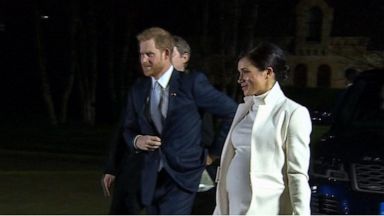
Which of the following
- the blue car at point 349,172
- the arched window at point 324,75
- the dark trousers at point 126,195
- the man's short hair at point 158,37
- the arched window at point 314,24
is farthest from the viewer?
the arched window at point 324,75

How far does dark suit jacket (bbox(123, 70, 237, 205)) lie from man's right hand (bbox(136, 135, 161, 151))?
4 centimetres

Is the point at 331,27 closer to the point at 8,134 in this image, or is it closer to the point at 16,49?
the point at 16,49

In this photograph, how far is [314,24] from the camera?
4900cm

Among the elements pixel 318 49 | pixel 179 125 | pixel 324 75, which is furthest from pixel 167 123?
pixel 324 75

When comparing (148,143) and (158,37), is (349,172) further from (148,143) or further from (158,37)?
(158,37)

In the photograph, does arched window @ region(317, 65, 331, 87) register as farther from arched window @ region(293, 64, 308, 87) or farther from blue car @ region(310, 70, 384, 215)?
blue car @ region(310, 70, 384, 215)

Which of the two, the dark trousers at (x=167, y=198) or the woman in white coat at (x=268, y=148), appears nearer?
the woman in white coat at (x=268, y=148)

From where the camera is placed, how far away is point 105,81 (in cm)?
2994

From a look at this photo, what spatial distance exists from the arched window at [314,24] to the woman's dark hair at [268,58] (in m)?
43.4

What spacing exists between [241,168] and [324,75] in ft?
149

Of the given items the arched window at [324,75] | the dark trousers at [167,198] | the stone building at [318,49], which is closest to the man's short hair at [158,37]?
the dark trousers at [167,198]

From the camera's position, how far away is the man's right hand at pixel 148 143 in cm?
483

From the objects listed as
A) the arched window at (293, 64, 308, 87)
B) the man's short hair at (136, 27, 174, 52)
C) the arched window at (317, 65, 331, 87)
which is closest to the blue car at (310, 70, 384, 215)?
the man's short hair at (136, 27, 174, 52)

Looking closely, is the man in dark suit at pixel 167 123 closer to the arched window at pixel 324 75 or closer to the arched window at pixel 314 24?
the arched window at pixel 314 24
